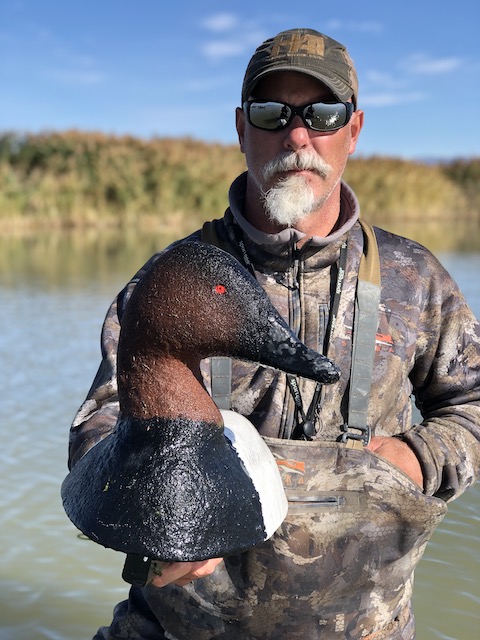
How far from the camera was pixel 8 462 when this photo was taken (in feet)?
16.9

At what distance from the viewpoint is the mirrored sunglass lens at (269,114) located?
8.02 ft

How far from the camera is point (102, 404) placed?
2.28 meters

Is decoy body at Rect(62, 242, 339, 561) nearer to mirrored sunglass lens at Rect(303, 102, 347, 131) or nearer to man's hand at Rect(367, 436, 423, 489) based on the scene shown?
man's hand at Rect(367, 436, 423, 489)

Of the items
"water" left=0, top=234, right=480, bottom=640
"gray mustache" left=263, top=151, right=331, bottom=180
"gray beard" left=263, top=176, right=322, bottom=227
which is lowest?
"water" left=0, top=234, right=480, bottom=640

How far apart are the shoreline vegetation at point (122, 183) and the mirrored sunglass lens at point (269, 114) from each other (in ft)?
52.2

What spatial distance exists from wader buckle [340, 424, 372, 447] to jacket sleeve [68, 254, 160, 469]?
60 centimetres

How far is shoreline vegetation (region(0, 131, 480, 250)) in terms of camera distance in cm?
2023

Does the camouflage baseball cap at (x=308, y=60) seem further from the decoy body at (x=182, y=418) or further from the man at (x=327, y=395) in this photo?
the decoy body at (x=182, y=418)

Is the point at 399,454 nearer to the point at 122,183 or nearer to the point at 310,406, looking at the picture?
the point at 310,406

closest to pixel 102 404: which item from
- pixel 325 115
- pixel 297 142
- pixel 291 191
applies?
pixel 291 191

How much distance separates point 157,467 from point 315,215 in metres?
1.15

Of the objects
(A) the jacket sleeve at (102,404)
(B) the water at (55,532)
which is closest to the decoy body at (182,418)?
(A) the jacket sleeve at (102,404)

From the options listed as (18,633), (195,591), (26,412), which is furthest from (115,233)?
(195,591)

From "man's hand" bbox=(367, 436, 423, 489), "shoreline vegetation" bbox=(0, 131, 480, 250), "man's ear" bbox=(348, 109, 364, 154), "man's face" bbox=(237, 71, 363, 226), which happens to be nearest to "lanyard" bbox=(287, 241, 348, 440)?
"man's hand" bbox=(367, 436, 423, 489)
